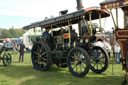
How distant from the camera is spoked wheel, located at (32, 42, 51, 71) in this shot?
21.0 feet

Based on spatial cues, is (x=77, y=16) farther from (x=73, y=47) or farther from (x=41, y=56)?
(x=41, y=56)

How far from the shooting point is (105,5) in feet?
13.9

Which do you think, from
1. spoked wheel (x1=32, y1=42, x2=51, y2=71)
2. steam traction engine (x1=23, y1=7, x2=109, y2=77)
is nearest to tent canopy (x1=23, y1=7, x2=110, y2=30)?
steam traction engine (x1=23, y1=7, x2=109, y2=77)

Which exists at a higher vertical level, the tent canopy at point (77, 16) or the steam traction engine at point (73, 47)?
the tent canopy at point (77, 16)

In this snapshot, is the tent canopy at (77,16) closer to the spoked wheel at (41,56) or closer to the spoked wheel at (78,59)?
the spoked wheel at (41,56)

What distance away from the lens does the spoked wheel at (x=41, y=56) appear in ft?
21.0

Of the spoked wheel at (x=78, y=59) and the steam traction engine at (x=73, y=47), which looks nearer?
the spoked wheel at (x=78, y=59)

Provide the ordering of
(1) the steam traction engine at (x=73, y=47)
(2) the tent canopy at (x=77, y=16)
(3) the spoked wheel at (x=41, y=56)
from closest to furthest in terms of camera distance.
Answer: (2) the tent canopy at (x=77, y=16), (1) the steam traction engine at (x=73, y=47), (3) the spoked wheel at (x=41, y=56)

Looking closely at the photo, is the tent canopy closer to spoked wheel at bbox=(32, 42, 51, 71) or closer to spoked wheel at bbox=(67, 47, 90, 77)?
spoked wheel at bbox=(32, 42, 51, 71)

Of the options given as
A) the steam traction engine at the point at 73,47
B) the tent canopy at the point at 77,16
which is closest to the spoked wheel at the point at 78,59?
the steam traction engine at the point at 73,47

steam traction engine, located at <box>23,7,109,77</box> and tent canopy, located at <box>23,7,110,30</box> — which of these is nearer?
tent canopy, located at <box>23,7,110,30</box>

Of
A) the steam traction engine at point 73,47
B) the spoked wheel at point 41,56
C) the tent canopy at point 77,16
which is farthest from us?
the spoked wheel at point 41,56

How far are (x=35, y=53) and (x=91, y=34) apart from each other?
3078mm

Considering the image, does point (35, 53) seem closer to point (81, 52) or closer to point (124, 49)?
point (81, 52)
